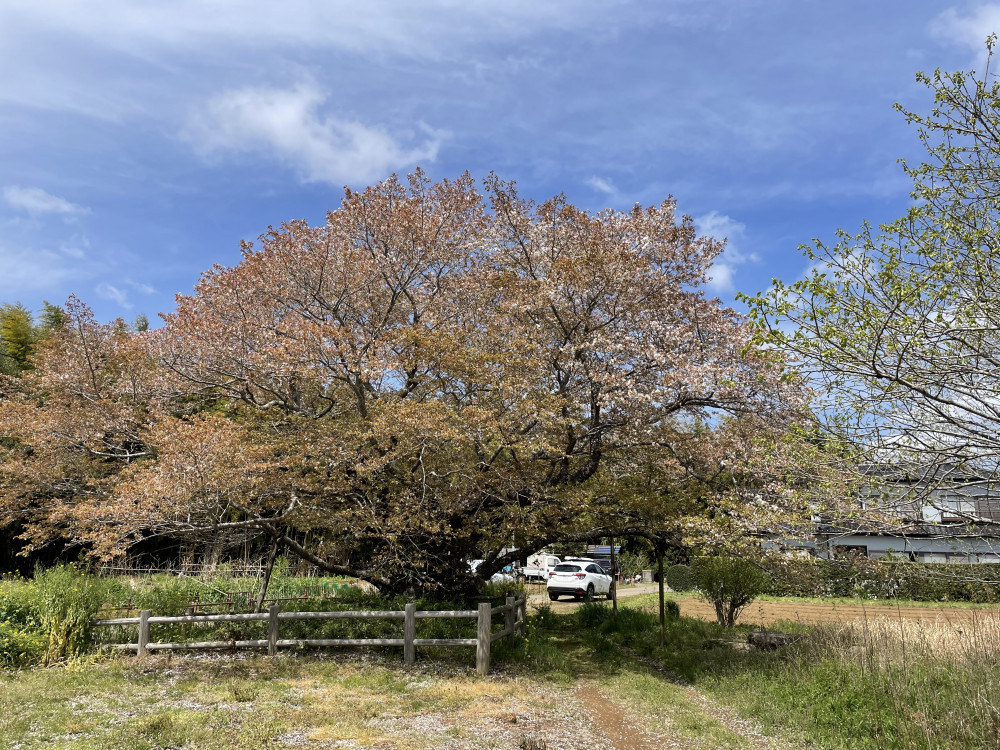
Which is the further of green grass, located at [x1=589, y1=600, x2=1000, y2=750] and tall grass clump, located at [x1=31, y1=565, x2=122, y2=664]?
tall grass clump, located at [x1=31, y1=565, x2=122, y2=664]

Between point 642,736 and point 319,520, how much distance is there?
26.9ft

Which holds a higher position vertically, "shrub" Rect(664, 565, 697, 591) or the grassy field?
the grassy field

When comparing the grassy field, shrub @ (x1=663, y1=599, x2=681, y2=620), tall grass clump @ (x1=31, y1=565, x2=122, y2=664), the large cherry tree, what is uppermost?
the large cherry tree

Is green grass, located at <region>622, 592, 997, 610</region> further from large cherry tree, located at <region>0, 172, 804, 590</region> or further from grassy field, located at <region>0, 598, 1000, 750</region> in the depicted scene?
grassy field, located at <region>0, 598, 1000, 750</region>

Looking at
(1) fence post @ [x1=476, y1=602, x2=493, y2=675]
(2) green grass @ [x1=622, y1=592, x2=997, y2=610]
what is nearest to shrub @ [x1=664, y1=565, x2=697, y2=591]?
(2) green grass @ [x1=622, y1=592, x2=997, y2=610]

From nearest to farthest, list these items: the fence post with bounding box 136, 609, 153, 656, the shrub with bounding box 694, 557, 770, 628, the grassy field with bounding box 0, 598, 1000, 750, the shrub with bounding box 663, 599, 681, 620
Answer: the grassy field with bounding box 0, 598, 1000, 750, the fence post with bounding box 136, 609, 153, 656, the shrub with bounding box 694, 557, 770, 628, the shrub with bounding box 663, 599, 681, 620

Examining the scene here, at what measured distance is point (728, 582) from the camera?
15.8 m

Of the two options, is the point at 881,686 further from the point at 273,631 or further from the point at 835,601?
the point at 835,601

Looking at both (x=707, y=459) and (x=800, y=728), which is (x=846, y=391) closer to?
(x=800, y=728)

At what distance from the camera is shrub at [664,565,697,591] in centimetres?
2861

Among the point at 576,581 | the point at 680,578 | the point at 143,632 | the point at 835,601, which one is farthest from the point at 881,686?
the point at 680,578

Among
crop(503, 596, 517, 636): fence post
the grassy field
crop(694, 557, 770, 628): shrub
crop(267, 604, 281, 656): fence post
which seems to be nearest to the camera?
the grassy field

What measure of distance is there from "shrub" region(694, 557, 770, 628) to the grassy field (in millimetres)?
3237

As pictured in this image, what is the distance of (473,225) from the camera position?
15258 millimetres
